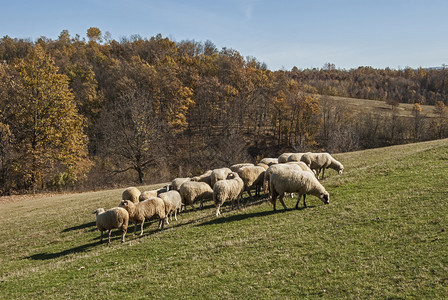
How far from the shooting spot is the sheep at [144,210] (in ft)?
47.5

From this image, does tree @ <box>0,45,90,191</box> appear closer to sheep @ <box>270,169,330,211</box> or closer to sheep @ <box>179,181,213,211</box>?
sheep @ <box>179,181,213,211</box>

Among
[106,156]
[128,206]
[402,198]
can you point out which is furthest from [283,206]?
[106,156]

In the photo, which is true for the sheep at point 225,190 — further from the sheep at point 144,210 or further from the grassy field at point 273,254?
the sheep at point 144,210

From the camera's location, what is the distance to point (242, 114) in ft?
246

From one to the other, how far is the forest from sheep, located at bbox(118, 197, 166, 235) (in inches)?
1118

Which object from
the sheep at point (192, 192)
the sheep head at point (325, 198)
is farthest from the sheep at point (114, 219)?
the sheep head at point (325, 198)

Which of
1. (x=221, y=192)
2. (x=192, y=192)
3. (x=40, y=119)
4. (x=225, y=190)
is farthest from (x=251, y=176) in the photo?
(x=40, y=119)

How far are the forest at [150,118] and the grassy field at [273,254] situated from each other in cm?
2706

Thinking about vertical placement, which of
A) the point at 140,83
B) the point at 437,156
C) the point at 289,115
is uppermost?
the point at 140,83

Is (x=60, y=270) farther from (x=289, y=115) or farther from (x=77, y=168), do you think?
(x=289, y=115)

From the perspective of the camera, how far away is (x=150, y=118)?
169 ft

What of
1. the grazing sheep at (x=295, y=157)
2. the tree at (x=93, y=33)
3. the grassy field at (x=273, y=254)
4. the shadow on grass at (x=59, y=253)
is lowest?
the shadow on grass at (x=59, y=253)

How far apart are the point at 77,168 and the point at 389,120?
93.4 metres

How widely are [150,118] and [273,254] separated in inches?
1793
